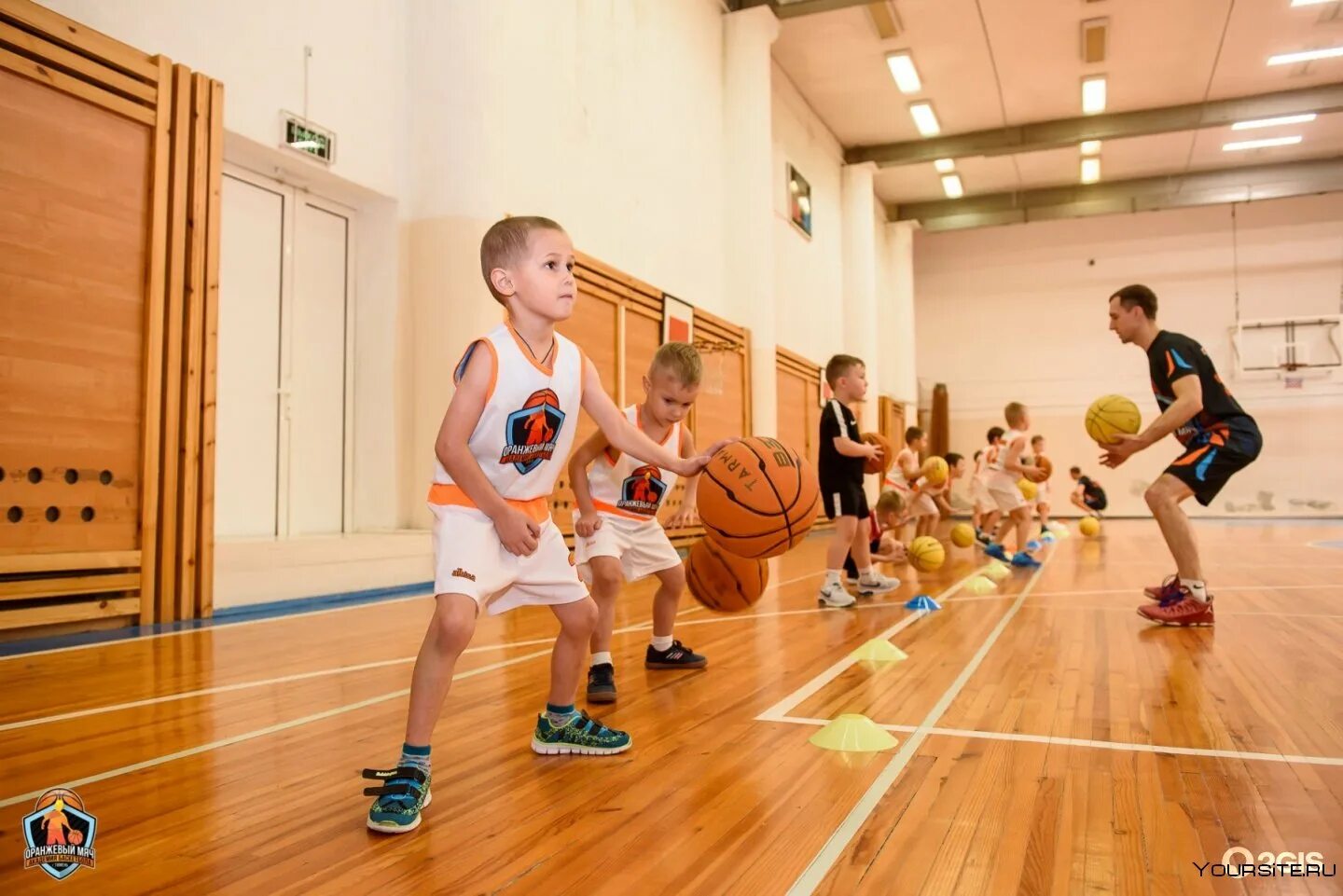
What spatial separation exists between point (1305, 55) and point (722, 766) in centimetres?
1641

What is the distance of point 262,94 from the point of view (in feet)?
20.0

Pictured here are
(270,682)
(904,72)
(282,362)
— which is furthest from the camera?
(904,72)

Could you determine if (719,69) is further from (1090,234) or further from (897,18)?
(1090,234)

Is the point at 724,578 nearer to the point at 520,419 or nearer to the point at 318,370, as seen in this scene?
the point at 520,419

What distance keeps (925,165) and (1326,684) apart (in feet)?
54.2

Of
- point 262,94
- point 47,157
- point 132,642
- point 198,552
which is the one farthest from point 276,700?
point 262,94

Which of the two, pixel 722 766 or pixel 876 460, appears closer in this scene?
pixel 722 766

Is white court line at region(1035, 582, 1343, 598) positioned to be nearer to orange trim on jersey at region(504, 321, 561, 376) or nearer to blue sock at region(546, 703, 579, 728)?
blue sock at region(546, 703, 579, 728)

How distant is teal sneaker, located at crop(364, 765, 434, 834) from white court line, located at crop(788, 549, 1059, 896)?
0.86 metres

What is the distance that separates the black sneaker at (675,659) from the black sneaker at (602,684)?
466mm

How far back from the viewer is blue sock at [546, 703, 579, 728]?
103 inches

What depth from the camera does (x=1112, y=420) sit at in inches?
219

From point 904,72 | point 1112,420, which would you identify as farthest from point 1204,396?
point 904,72

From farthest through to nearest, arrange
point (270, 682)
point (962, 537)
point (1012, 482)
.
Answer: point (962, 537) → point (1012, 482) → point (270, 682)
